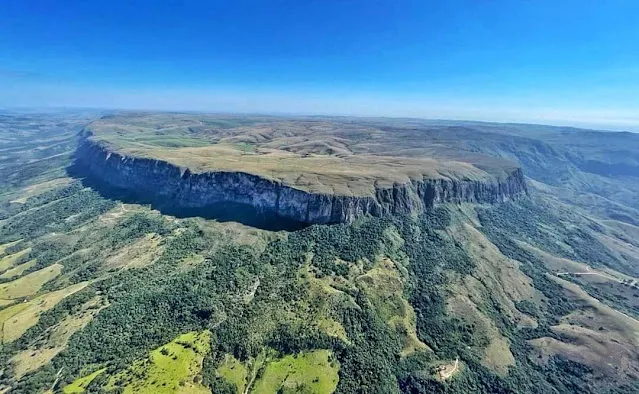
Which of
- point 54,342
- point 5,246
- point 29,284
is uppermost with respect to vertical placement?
point 54,342

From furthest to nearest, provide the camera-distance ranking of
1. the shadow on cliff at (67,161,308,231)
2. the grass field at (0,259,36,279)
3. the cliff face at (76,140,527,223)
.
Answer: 1. the shadow on cliff at (67,161,308,231)
2. the cliff face at (76,140,527,223)
3. the grass field at (0,259,36,279)

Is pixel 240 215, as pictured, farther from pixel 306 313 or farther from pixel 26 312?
pixel 26 312

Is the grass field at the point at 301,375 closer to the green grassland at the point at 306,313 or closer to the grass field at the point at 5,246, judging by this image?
the green grassland at the point at 306,313

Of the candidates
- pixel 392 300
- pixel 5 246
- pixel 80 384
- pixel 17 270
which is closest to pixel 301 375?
pixel 392 300

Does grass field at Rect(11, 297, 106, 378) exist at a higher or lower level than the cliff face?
lower

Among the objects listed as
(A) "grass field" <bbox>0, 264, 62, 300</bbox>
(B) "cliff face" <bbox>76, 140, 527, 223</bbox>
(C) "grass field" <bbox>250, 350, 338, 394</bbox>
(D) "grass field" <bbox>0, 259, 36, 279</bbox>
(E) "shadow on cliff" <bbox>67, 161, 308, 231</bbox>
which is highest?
(B) "cliff face" <bbox>76, 140, 527, 223</bbox>

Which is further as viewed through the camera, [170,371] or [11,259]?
[11,259]

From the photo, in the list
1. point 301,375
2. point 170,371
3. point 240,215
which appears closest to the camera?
point 170,371

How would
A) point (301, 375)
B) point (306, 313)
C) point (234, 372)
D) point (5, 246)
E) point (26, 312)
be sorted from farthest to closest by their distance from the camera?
point (5, 246), point (306, 313), point (26, 312), point (301, 375), point (234, 372)

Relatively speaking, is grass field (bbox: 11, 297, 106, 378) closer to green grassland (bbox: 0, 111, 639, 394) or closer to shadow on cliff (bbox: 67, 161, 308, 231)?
green grassland (bbox: 0, 111, 639, 394)

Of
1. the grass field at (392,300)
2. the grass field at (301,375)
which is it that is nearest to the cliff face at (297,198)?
the grass field at (392,300)

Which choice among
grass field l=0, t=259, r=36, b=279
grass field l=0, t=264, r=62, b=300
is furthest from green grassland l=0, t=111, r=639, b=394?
grass field l=0, t=259, r=36, b=279
